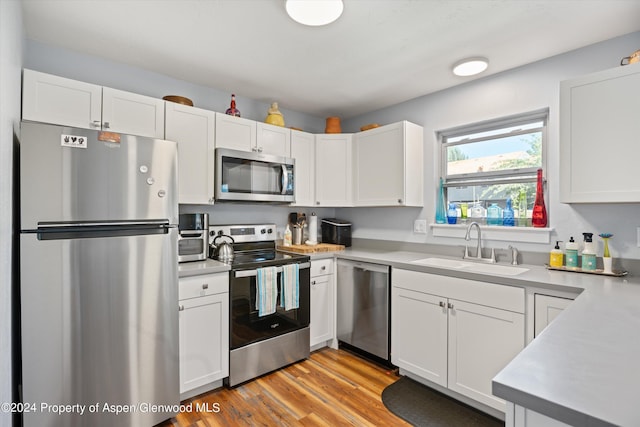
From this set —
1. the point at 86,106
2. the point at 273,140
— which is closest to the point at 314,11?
the point at 273,140

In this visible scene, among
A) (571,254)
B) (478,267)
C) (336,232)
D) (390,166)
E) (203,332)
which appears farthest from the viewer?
(336,232)

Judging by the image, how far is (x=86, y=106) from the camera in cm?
201

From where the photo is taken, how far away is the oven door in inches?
90.0

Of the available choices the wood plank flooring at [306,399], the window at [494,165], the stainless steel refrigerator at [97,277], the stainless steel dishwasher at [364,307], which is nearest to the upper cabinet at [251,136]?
the stainless steel refrigerator at [97,277]

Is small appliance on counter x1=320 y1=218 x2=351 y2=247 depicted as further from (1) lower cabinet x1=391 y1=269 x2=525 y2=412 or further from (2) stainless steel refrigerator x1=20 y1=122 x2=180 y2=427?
(2) stainless steel refrigerator x1=20 y1=122 x2=180 y2=427

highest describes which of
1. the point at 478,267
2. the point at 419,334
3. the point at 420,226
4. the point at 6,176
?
the point at 6,176

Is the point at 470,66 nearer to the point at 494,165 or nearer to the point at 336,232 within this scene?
the point at 494,165

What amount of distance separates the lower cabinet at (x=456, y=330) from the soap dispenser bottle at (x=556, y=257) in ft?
1.67

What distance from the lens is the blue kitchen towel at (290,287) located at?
2539mm

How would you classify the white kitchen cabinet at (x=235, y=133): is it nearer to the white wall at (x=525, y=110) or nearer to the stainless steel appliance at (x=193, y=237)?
the stainless steel appliance at (x=193, y=237)

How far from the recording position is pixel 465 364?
205 centimetres

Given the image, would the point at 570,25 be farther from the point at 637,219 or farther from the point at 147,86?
the point at 147,86

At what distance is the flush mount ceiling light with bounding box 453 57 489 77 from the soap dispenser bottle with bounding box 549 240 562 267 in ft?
4.48

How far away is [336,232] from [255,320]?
1.30 m
